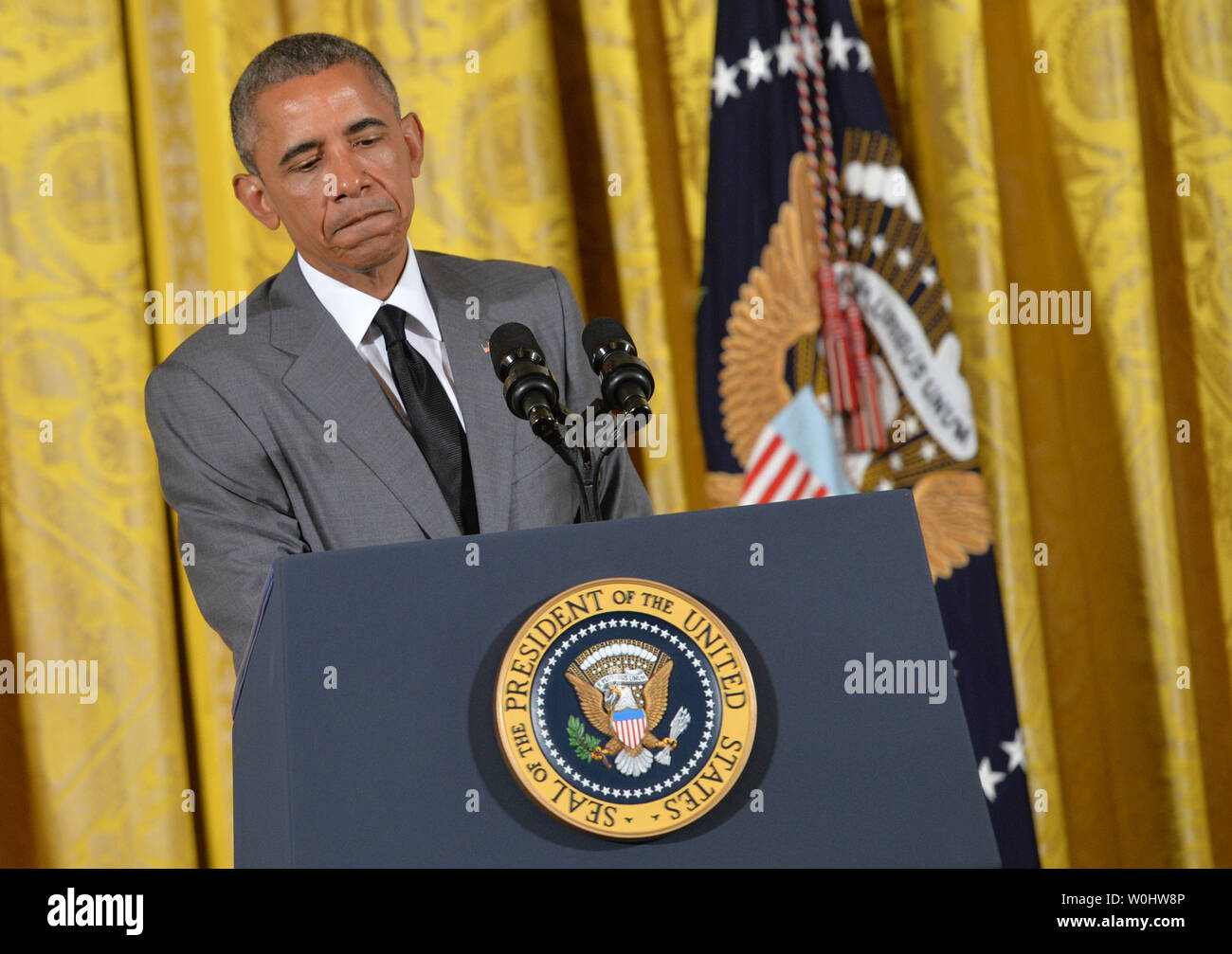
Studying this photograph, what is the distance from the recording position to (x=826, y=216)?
282 centimetres

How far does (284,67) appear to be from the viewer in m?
1.85

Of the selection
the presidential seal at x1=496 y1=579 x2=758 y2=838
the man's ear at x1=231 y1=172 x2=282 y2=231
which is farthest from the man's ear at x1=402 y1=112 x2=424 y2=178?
the presidential seal at x1=496 y1=579 x2=758 y2=838

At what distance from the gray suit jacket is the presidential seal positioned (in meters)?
0.57

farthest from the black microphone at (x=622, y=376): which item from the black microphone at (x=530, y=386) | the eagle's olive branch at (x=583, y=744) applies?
the eagle's olive branch at (x=583, y=744)

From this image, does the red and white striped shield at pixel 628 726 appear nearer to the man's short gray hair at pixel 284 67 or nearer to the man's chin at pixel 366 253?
the man's chin at pixel 366 253

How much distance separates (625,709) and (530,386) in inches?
15.9

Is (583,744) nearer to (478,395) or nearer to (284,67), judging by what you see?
(478,395)

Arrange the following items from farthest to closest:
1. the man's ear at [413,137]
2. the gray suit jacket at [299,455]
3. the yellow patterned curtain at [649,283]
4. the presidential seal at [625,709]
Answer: the yellow patterned curtain at [649,283] < the man's ear at [413,137] < the gray suit jacket at [299,455] < the presidential seal at [625,709]

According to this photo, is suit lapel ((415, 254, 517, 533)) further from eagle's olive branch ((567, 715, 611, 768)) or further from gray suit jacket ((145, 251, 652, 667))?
eagle's olive branch ((567, 715, 611, 768))

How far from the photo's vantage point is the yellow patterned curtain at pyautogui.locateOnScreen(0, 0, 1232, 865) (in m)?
2.45

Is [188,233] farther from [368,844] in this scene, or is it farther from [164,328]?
[368,844]

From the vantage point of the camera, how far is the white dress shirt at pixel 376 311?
73.1 inches

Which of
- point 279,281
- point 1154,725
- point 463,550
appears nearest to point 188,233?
point 279,281

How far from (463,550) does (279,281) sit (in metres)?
0.89
